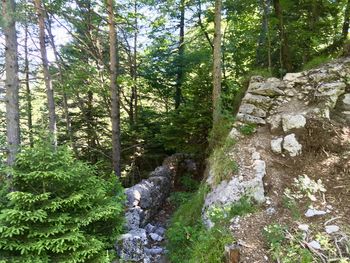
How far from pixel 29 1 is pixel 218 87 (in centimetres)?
594

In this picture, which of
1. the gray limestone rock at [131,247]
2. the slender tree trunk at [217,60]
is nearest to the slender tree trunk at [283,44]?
the slender tree trunk at [217,60]

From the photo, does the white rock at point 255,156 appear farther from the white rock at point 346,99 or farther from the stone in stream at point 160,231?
the stone in stream at point 160,231

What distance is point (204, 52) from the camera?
11.1 m

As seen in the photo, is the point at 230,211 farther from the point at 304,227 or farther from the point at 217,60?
the point at 217,60

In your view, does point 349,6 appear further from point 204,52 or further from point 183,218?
point 183,218

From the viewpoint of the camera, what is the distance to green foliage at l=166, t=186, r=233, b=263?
3617 mm

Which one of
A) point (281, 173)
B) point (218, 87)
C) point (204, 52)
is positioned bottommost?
point (281, 173)

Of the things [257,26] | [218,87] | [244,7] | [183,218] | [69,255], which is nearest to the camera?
[69,255]

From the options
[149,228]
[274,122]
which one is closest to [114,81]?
[149,228]

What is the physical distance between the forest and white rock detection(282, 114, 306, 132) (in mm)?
1248

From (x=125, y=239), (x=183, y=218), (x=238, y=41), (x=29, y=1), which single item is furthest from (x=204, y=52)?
(x=125, y=239)

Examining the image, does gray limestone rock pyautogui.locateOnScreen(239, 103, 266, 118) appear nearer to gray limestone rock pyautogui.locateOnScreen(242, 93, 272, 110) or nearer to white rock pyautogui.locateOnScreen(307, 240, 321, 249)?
gray limestone rock pyautogui.locateOnScreen(242, 93, 272, 110)

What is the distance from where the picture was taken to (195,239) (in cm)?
428

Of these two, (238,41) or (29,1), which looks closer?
(29,1)
